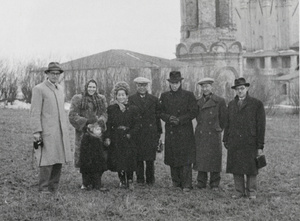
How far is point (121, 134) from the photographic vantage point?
805 centimetres

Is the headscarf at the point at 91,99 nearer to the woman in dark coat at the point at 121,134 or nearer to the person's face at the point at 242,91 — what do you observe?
the woman in dark coat at the point at 121,134

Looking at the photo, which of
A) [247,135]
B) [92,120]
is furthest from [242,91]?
[92,120]

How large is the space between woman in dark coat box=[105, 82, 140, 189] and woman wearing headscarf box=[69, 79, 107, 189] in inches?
8.8

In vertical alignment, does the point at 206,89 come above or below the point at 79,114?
above

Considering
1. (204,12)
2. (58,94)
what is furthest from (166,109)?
(204,12)

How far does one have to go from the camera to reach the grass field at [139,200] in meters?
6.45

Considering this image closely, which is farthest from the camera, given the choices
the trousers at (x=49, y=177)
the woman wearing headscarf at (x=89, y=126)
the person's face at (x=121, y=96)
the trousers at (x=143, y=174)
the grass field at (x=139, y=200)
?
the trousers at (x=143, y=174)

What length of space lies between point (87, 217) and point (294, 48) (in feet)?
214

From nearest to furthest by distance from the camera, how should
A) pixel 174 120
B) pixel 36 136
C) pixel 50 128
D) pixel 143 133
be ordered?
1. pixel 36 136
2. pixel 50 128
3. pixel 174 120
4. pixel 143 133

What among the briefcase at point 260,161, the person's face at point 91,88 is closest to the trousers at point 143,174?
the person's face at point 91,88

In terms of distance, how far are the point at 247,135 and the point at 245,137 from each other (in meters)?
0.04

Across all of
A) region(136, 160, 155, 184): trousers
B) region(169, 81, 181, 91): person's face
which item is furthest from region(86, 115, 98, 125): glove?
region(169, 81, 181, 91): person's face

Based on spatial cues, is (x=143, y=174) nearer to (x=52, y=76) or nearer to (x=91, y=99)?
(x=91, y=99)

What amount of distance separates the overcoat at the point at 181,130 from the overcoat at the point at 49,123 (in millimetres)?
1842
